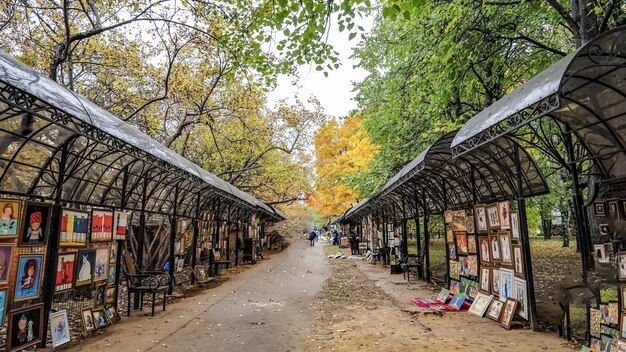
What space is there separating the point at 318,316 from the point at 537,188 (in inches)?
213

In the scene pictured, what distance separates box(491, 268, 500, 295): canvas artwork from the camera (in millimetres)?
7316

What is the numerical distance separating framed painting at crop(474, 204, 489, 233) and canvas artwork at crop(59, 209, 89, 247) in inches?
322

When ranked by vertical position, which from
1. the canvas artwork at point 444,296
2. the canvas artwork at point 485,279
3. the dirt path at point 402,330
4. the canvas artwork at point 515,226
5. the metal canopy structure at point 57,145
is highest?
the metal canopy structure at point 57,145

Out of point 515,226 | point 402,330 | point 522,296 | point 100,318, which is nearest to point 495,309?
point 522,296

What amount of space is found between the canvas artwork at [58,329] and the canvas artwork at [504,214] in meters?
8.21

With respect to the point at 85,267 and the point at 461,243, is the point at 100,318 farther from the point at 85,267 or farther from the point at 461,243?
the point at 461,243

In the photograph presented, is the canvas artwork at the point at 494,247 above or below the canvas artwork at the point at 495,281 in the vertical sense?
above

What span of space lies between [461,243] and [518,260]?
7.85ft

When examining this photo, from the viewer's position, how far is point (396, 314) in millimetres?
7863

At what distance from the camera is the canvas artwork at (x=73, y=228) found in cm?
585

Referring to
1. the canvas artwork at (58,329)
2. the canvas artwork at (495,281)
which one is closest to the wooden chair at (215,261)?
the canvas artwork at (58,329)

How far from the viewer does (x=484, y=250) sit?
8039mm

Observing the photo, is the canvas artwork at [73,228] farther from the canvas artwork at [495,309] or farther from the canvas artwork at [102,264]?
the canvas artwork at [495,309]

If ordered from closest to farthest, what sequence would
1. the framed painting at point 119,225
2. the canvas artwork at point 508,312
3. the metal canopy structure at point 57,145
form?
the metal canopy structure at point 57,145 → the canvas artwork at point 508,312 → the framed painting at point 119,225
